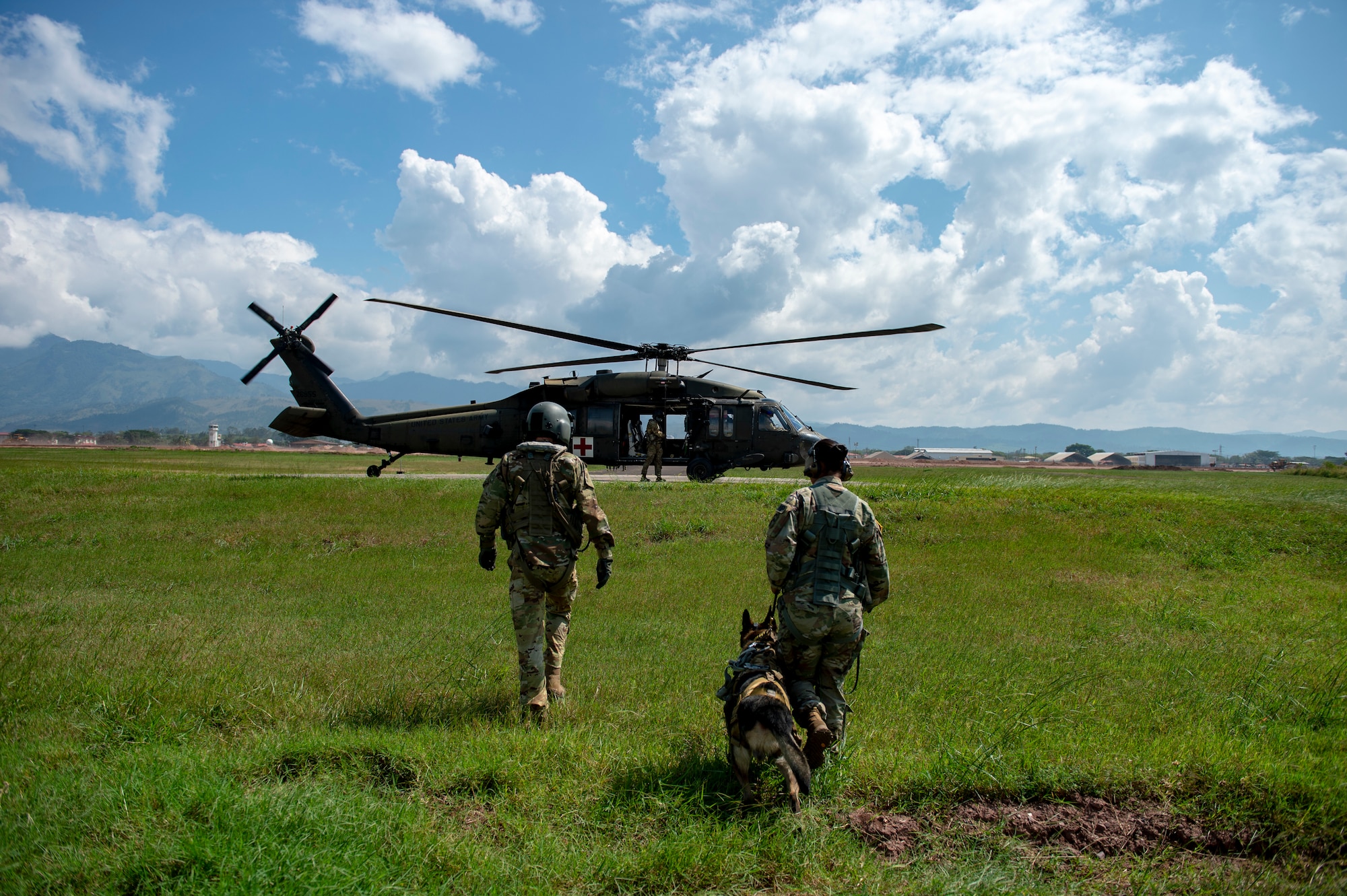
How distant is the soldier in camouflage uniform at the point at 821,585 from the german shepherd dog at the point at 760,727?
0.26 m

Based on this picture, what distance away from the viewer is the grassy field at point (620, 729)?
3334 millimetres

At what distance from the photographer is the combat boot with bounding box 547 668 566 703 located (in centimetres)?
532

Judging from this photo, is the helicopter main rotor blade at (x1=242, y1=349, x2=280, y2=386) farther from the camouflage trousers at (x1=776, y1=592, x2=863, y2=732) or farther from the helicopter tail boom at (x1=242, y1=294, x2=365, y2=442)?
the camouflage trousers at (x1=776, y1=592, x2=863, y2=732)

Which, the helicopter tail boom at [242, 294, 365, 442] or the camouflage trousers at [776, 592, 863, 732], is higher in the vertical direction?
the helicopter tail boom at [242, 294, 365, 442]

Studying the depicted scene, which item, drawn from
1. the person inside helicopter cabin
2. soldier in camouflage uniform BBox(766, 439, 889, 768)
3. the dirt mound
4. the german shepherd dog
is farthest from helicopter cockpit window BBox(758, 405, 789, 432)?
the dirt mound

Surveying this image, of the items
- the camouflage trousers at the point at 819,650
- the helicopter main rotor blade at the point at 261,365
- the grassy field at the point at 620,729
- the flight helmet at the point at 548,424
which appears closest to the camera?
the grassy field at the point at 620,729

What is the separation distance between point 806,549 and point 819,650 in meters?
0.63

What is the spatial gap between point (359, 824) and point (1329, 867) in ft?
15.7

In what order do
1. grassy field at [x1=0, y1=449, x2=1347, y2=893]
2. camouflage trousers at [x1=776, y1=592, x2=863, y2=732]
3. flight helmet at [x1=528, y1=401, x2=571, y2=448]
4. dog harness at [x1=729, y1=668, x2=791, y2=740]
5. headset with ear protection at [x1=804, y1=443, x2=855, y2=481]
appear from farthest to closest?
flight helmet at [x1=528, y1=401, x2=571, y2=448]
headset with ear protection at [x1=804, y1=443, x2=855, y2=481]
camouflage trousers at [x1=776, y1=592, x2=863, y2=732]
dog harness at [x1=729, y1=668, x2=791, y2=740]
grassy field at [x1=0, y1=449, x2=1347, y2=893]

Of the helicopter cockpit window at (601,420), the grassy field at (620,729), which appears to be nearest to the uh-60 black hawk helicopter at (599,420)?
the helicopter cockpit window at (601,420)

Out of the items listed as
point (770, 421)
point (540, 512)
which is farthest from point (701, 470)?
point (540, 512)

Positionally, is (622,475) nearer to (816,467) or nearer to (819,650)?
(816,467)

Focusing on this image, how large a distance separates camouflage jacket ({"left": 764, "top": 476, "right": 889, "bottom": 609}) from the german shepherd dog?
522 millimetres

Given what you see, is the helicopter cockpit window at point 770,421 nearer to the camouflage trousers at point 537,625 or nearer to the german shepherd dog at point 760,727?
the camouflage trousers at point 537,625
